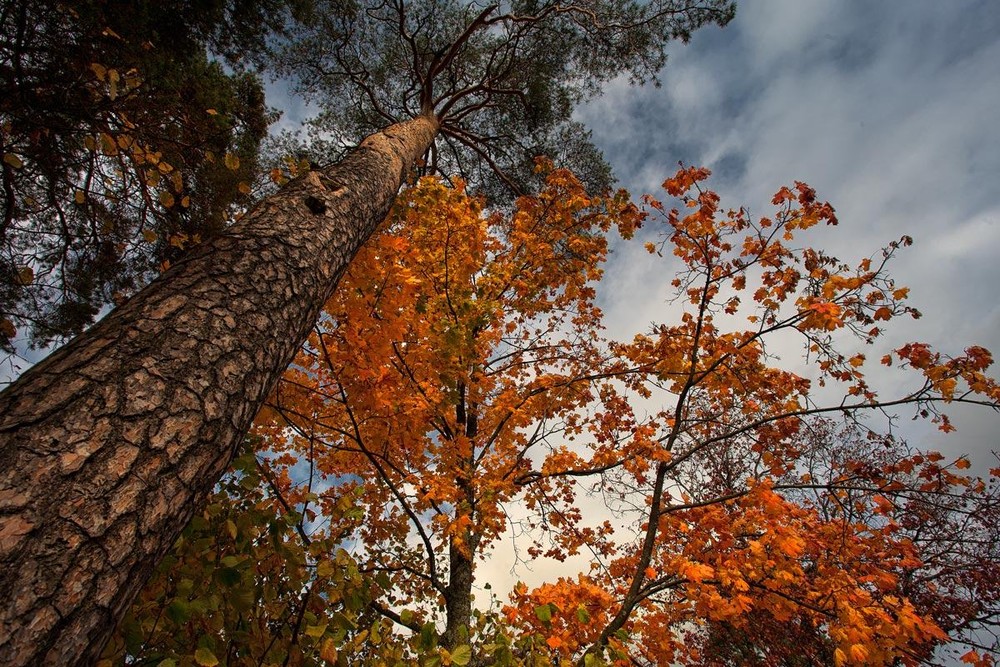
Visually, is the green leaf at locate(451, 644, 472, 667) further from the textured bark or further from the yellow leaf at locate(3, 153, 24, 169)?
the yellow leaf at locate(3, 153, 24, 169)

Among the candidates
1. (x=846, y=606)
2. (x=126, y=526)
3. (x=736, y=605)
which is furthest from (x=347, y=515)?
(x=846, y=606)

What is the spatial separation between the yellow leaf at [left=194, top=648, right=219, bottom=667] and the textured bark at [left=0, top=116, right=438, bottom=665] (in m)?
0.35

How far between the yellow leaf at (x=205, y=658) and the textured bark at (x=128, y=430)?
1.15 ft

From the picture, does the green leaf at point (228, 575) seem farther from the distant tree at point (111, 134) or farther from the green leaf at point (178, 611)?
the distant tree at point (111, 134)

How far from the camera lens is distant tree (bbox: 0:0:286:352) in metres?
3.33

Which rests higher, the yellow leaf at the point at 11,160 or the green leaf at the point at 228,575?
the yellow leaf at the point at 11,160

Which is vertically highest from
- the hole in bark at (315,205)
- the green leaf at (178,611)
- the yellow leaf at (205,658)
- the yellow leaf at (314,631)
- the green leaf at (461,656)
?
the hole in bark at (315,205)

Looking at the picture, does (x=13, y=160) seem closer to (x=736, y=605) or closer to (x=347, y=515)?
(x=347, y=515)

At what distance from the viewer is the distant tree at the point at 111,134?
333 centimetres

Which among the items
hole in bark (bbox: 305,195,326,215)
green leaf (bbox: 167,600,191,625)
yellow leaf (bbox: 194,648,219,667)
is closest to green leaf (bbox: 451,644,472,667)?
yellow leaf (bbox: 194,648,219,667)

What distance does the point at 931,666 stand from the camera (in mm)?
3410

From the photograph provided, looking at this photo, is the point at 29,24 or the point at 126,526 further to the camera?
the point at 29,24

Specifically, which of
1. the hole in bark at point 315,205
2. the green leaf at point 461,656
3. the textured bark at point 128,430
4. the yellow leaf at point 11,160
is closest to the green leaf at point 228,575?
the textured bark at point 128,430

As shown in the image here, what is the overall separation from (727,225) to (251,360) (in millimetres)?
3621
